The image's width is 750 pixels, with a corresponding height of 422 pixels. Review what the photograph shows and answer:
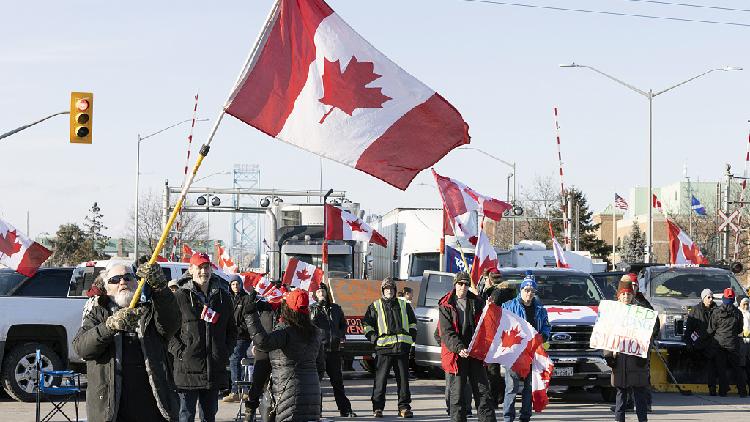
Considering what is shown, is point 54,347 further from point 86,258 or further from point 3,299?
point 86,258

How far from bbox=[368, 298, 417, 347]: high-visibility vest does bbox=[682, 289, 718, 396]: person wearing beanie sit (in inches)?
243

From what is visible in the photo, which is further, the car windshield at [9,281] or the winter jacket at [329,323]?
the car windshield at [9,281]

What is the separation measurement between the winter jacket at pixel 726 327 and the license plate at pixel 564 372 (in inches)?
145

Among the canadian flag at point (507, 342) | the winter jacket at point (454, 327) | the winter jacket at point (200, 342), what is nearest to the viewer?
the winter jacket at point (200, 342)

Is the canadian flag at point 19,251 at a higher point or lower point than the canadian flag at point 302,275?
higher

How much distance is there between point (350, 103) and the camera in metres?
9.69

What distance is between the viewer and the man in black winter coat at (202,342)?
1175 cm

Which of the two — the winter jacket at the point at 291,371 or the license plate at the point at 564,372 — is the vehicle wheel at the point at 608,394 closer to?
the license plate at the point at 564,372

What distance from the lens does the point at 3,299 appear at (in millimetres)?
19062

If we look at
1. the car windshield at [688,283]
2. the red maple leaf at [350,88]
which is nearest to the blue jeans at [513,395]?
the red maple leaf at [350,88]

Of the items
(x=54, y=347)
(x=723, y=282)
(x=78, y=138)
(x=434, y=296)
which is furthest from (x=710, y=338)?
(x=78, y=138)

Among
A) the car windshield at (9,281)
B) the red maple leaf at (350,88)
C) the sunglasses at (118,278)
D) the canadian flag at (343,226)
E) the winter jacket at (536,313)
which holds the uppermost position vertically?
the red maple leaf at (350,88)

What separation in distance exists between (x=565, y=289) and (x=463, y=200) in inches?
121

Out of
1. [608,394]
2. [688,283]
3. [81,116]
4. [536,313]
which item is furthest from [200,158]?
[81,116]
